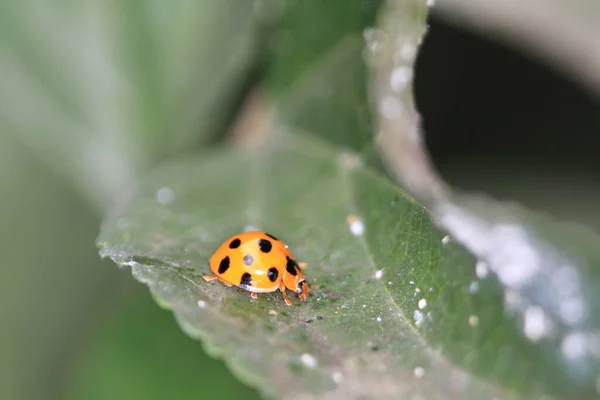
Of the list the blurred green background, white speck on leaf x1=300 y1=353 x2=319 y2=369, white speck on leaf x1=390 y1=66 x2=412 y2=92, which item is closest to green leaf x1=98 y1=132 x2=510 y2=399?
white speck on leaf x1=300 y1=353 x2=319 y2=369

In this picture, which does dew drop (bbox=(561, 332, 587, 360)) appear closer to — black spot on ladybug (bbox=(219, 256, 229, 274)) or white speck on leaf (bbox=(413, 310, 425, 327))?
white speck on leaf (bbox=(413, 310, 425, 327))

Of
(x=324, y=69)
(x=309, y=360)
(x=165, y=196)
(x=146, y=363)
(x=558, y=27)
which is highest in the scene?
(x=558, y=27)

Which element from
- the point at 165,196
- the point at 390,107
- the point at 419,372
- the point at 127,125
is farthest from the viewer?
the point at 127,125

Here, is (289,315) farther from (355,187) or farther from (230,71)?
(230,71)

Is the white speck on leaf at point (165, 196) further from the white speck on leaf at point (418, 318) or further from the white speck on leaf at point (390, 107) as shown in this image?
the white speck on leaf at point (418, 318)

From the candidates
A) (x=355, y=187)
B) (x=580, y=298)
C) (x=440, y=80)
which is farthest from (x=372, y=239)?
(x=440, y=80)

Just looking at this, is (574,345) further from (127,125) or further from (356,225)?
(127,125)

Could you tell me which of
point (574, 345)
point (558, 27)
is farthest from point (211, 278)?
point (558, 27)
